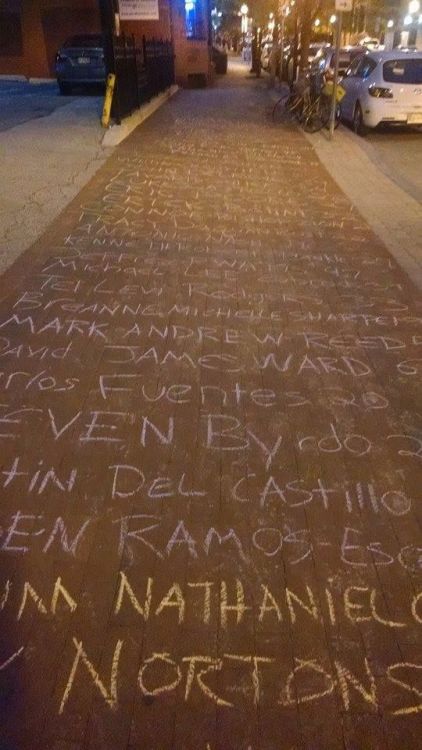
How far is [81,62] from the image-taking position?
2091 cm

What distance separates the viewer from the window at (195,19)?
31500 millimetres

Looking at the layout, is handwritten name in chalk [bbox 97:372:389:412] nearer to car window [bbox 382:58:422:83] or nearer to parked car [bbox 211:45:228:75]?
car window [bbox 382:58:422:83]

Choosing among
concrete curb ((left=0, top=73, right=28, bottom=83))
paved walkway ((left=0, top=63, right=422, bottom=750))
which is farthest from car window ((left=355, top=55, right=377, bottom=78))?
concrete curb ((left=0, top=73, right=28, bottom=83))

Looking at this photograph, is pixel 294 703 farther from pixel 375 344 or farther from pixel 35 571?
pixel 375 344

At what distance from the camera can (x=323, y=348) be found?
199 inches

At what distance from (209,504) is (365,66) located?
1600 centimetres

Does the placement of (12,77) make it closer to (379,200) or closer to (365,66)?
(365,66)

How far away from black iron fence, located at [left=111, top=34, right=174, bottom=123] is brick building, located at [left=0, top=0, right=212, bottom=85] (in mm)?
5163

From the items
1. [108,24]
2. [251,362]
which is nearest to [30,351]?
[251,362]

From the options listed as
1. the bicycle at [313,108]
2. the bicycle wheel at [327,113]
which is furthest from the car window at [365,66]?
the bicycle wheel at [327,113]

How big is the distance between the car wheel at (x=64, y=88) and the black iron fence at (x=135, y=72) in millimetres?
3025

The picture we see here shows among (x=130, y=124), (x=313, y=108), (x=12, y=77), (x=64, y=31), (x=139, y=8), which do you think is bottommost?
(x=130, y=124)

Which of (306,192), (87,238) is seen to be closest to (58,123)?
(306,192)

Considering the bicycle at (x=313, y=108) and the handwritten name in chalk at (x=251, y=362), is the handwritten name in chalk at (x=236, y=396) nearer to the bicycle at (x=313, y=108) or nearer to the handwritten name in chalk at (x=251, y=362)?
the handwritten name in chalk at (x=251, y=362)
